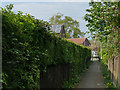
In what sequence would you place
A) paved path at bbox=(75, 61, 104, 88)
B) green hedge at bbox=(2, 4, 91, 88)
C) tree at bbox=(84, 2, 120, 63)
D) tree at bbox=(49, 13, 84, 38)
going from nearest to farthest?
1. green hedge at bbox=(2, 4, 91, 88)
2. tree at bbox=(84, 2, 120, 63)
3. paved path at bbox=(75, 61, 104, 88)
4. tree at bbox=(49, 13, 84, 38)

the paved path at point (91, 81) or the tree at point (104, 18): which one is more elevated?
the tree at point (104, 18)

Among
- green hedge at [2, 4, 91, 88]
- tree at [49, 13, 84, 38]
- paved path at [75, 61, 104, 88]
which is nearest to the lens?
green hedge at [2, 4, 91, 88]

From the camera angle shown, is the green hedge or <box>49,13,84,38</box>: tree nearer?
the green hedge

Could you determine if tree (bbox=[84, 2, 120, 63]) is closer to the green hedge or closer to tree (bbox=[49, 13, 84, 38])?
the green hedge

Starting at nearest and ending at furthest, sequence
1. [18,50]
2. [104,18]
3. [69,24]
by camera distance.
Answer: [18,50] → [104,18] → [69,24]

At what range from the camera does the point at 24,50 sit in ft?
10.5

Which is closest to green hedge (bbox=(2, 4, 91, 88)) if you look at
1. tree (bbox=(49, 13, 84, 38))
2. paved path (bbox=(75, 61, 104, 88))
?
paved path (bbox=(75, 61, 104, 88))

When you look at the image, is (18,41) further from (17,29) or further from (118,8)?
(118,8)

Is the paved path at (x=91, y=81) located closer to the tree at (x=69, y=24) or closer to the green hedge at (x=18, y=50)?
the green hedge at (x=18, y=50)

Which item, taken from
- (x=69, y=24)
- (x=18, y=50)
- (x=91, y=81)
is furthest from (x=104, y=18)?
(x=69, y=24)

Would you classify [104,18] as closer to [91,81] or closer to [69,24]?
[91,81]

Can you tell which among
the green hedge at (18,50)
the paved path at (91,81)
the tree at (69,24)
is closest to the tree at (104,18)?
the green hedge at (18,50)

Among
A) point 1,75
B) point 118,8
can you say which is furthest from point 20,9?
point 118,8

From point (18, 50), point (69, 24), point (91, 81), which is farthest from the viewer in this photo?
point (69, 24)
